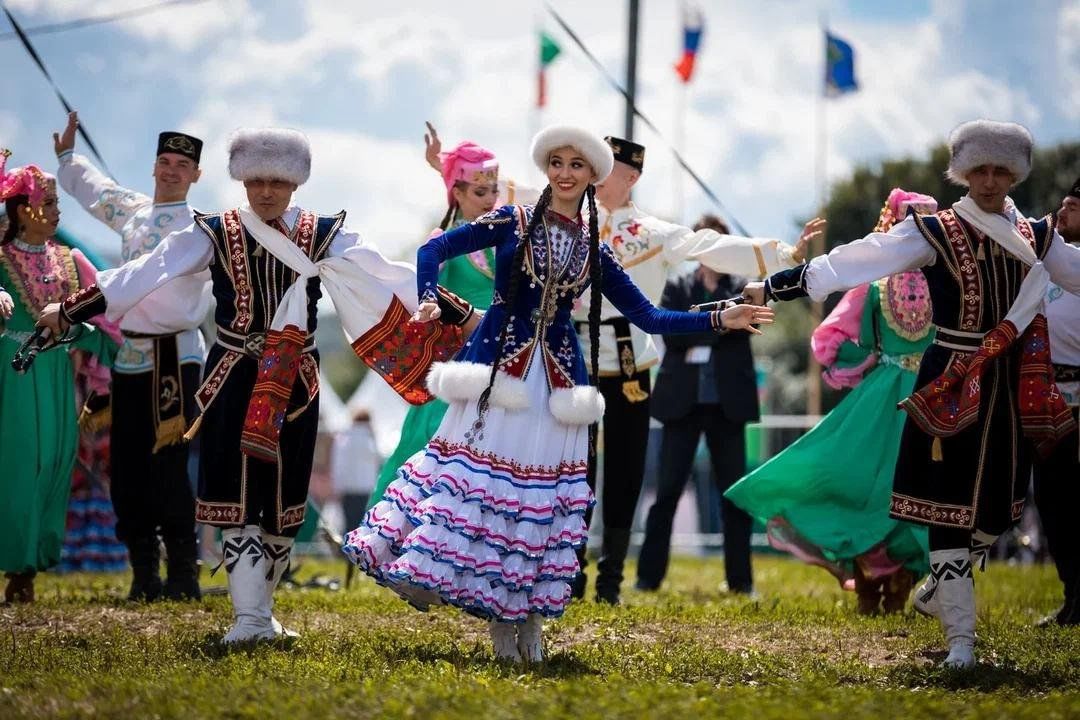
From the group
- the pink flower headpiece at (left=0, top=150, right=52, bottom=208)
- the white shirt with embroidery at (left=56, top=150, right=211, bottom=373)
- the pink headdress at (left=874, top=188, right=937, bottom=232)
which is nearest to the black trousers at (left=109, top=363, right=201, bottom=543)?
the white shirt with embroidery at (left=56, top=150, right=211, bottom=373)

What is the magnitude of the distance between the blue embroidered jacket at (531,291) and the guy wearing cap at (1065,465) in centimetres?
266

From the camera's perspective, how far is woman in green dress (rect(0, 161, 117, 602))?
8.16 m

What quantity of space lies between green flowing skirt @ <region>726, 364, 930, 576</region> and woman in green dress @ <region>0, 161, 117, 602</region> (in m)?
3.77

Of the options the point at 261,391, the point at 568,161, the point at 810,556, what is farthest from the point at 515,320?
the point at 810,556

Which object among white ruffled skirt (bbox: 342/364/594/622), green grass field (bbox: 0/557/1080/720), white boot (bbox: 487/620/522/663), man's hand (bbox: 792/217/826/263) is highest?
man's hand (bbox: 792/217/826/263)

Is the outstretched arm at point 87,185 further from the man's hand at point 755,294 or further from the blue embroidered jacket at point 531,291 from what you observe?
the man's hand at point 755,294

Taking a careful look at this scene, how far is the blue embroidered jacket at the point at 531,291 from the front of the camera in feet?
20.5

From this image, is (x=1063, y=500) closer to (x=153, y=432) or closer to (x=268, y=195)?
(x=268, y=195)

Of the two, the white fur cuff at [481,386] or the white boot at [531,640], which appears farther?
the white boot at [531,640]

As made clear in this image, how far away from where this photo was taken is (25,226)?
8312 mm

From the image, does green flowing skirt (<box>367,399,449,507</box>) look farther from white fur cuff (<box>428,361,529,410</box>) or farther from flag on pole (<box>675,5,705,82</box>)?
flag on pole (<box>675,5,705,82</box>)

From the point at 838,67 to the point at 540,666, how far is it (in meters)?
17.8

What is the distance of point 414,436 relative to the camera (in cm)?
804

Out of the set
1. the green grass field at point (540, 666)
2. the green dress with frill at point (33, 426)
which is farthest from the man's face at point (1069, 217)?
the green dress with frill at point (33, 426)
